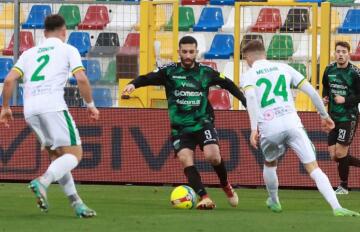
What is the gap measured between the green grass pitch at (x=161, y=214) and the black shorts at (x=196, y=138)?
77cm

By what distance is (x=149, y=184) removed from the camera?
687 inches

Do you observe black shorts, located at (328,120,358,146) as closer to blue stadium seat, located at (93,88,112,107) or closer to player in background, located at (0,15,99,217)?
blue stadium seat, located at (93,88,112,107)

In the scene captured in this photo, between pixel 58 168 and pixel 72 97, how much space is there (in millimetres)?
8751

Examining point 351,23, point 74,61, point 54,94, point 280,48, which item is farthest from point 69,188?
point 351,23

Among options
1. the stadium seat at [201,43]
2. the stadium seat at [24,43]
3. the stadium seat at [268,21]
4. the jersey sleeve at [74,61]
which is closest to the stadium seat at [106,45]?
the stadium seat at [24,43]

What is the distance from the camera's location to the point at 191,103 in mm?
13188

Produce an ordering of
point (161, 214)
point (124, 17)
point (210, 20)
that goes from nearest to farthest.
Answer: point (161, 214) < point (124, 17) < point (210, 20)

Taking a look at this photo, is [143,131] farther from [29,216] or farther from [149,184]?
[29,216]

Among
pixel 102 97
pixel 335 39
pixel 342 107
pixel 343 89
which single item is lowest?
pixel 102 97

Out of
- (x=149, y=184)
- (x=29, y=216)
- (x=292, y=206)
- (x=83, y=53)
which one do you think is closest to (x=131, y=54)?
(x=83, y=53)

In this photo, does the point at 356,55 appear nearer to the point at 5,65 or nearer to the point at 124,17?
the point at 124,17

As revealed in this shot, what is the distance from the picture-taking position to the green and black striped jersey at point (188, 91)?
1316cm

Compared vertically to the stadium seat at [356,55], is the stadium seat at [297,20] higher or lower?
higher

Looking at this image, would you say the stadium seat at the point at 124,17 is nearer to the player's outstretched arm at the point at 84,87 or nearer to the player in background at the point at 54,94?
the player in background at the point at 54,94
